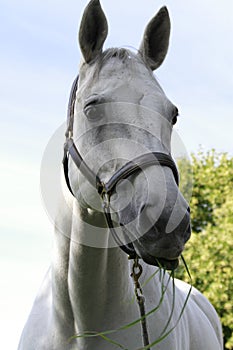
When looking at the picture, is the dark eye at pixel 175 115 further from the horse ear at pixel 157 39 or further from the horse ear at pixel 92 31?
the horse ear at pixel 92 31

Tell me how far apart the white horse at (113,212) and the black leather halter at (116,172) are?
0.03 m

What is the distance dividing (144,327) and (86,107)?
3.97 ft

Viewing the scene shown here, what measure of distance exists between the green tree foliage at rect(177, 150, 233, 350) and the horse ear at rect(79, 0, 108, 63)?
743 cm

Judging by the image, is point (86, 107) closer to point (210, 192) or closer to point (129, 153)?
point (129, 153)

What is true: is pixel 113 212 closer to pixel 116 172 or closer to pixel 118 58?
pixel 116 172

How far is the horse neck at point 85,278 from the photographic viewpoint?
3.20 meters

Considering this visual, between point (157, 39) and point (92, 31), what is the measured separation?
0.45 meters

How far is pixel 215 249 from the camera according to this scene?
39.7 feet

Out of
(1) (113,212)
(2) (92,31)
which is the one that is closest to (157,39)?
(2) (92,31)

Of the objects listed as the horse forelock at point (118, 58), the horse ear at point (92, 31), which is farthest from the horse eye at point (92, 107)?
the horse ear at point (92, 31)

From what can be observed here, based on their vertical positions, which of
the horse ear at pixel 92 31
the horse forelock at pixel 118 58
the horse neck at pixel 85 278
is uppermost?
the horse ear at pixel 92 31

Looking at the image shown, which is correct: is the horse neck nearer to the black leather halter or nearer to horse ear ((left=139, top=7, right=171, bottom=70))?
the black leather halter

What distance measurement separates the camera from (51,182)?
139 inches

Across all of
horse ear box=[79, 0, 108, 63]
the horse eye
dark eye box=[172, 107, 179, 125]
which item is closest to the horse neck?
the horse eye
